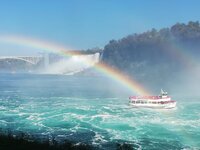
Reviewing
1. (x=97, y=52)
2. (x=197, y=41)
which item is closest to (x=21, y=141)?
(x=197, y=41)

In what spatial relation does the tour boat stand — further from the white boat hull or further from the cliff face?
the cliff face

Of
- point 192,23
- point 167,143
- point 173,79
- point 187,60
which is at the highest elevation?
point 192,23

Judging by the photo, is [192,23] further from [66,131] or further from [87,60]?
[66,131]

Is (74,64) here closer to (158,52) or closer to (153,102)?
(158,52)

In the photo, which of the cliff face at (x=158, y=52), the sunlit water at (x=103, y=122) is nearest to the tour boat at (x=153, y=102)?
the sunlit water at (x=103, y=122)

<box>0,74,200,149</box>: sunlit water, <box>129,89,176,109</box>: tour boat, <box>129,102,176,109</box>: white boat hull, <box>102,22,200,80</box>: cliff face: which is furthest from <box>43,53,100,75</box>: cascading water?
<box>129,102,176,109</box>: white boat hull

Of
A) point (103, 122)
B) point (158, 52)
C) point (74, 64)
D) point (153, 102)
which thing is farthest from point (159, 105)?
point (74, 64)
